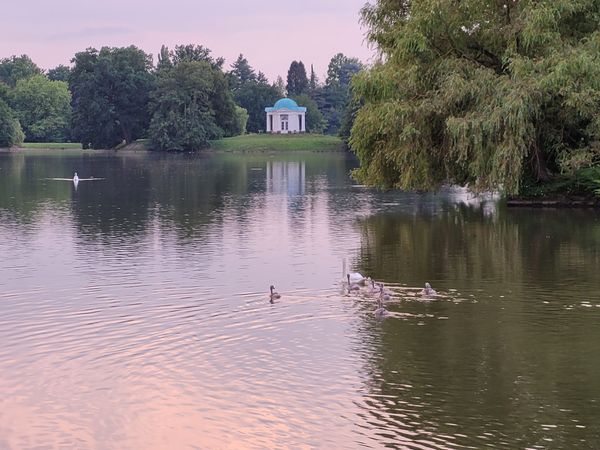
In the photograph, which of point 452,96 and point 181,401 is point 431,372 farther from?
point 452,96

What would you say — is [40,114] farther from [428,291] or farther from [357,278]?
[428,291]

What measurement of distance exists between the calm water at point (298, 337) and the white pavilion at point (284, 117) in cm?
14028

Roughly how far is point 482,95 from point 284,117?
140021 mm

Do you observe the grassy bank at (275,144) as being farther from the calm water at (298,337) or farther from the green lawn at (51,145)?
the calm water at (298,337)

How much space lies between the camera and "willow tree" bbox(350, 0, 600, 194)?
43594 mm

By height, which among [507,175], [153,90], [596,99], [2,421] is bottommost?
[2,421]

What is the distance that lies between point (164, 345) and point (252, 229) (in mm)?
21188

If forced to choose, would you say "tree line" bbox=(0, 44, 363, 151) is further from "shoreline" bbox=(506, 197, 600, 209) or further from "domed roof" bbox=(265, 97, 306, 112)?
"shoreline" bbox=(506, 197, 600, 209)

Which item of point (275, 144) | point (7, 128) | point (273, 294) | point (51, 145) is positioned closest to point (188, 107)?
point (275, 144)

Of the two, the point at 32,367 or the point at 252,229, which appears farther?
the point at 252,229

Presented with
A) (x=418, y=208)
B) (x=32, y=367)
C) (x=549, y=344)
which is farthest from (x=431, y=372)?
(x=418, y=208)

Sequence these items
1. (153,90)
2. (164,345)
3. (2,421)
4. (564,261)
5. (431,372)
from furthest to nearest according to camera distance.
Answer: (153,90) → (564,261) → (164,345) → (431,372) → (2,421)

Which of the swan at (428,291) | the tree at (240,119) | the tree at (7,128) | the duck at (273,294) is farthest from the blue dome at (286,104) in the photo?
the duck at (273,294)

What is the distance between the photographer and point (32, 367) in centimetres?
1986
